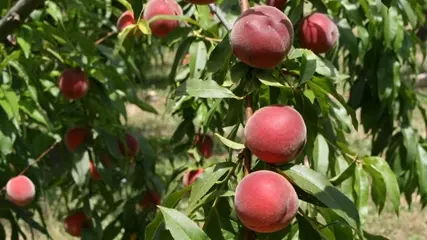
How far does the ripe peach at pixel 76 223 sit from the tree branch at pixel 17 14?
828 mm

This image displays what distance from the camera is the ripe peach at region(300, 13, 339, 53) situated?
1.16 meters

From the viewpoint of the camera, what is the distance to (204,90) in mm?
971

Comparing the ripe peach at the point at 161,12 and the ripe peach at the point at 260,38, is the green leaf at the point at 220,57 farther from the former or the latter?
the ripe peach at the point at 161,12

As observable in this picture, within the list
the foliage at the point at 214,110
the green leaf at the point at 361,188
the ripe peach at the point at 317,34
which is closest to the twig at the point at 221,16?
the foliage at the point at 214,110

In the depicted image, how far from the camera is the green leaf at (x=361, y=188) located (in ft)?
4.28

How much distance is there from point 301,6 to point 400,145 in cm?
130

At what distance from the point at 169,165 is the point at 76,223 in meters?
3.19

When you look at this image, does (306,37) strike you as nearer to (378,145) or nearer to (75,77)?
(75,77)

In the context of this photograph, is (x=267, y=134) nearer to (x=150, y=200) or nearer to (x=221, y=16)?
(x=221, y=16)

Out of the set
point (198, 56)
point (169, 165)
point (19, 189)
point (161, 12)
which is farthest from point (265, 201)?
point (169, 165)

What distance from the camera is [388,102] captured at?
230 cm

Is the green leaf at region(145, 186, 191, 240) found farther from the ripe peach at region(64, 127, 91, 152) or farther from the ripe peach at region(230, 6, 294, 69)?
the ripe peach at region(64, 127, 91, 152)

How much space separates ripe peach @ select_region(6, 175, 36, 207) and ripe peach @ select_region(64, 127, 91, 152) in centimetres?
14

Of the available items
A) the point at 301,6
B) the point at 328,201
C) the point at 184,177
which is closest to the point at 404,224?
the point at 184,177
